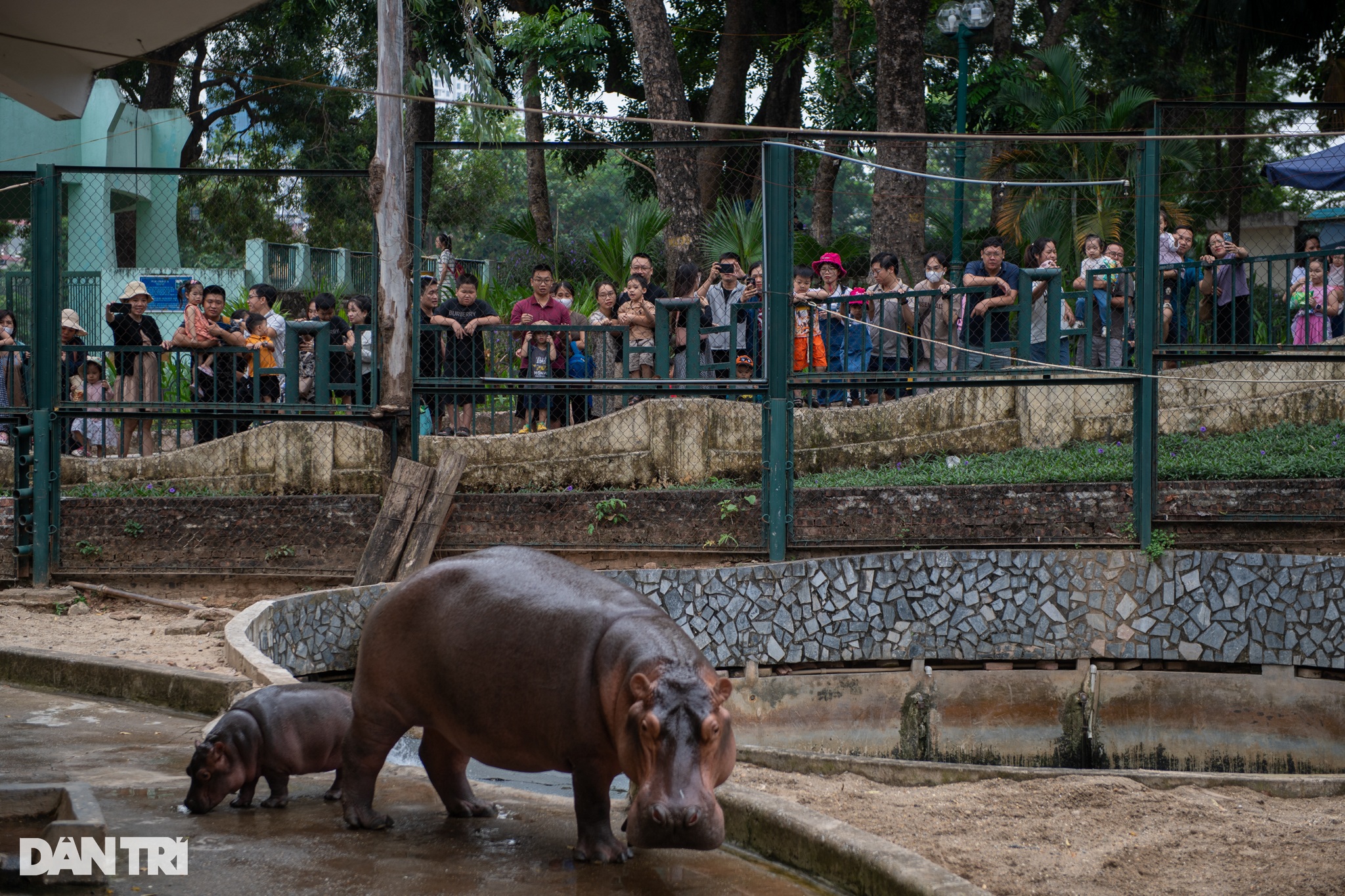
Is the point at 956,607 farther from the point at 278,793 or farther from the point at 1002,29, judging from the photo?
the point at 1002,29

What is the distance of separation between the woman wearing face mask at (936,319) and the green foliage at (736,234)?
74.4 inches

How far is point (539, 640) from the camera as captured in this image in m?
3.85

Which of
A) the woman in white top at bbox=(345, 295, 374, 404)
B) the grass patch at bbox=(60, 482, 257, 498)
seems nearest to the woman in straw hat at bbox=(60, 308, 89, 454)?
the grass patch at bbox=(60, 482, 257, 498)

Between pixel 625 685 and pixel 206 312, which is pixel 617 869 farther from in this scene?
pixel 206 312

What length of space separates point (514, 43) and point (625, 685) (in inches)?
653

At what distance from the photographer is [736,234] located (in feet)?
43.2

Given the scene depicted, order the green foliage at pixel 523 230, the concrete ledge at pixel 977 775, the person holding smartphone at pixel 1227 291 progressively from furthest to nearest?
the green foliage at pixel 523 230
the person holding smartphone at pixel 1227 291
the concrete ledge at pixel 977 775

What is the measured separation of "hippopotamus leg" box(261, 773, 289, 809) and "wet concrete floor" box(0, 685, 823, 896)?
52 millimetres

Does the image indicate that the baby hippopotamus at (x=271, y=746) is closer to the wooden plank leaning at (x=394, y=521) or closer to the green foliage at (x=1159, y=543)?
the wooden plank leaning at (x=394, y=521)

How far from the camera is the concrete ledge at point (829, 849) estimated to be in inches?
144

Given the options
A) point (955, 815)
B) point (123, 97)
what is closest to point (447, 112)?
point (123, 97)

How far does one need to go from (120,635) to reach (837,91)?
15682 millimetres

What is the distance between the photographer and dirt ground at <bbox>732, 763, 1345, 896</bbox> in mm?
4590

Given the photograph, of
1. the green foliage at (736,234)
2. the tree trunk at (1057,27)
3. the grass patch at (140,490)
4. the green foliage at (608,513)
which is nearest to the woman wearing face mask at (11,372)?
the grass patch at (140,490)
